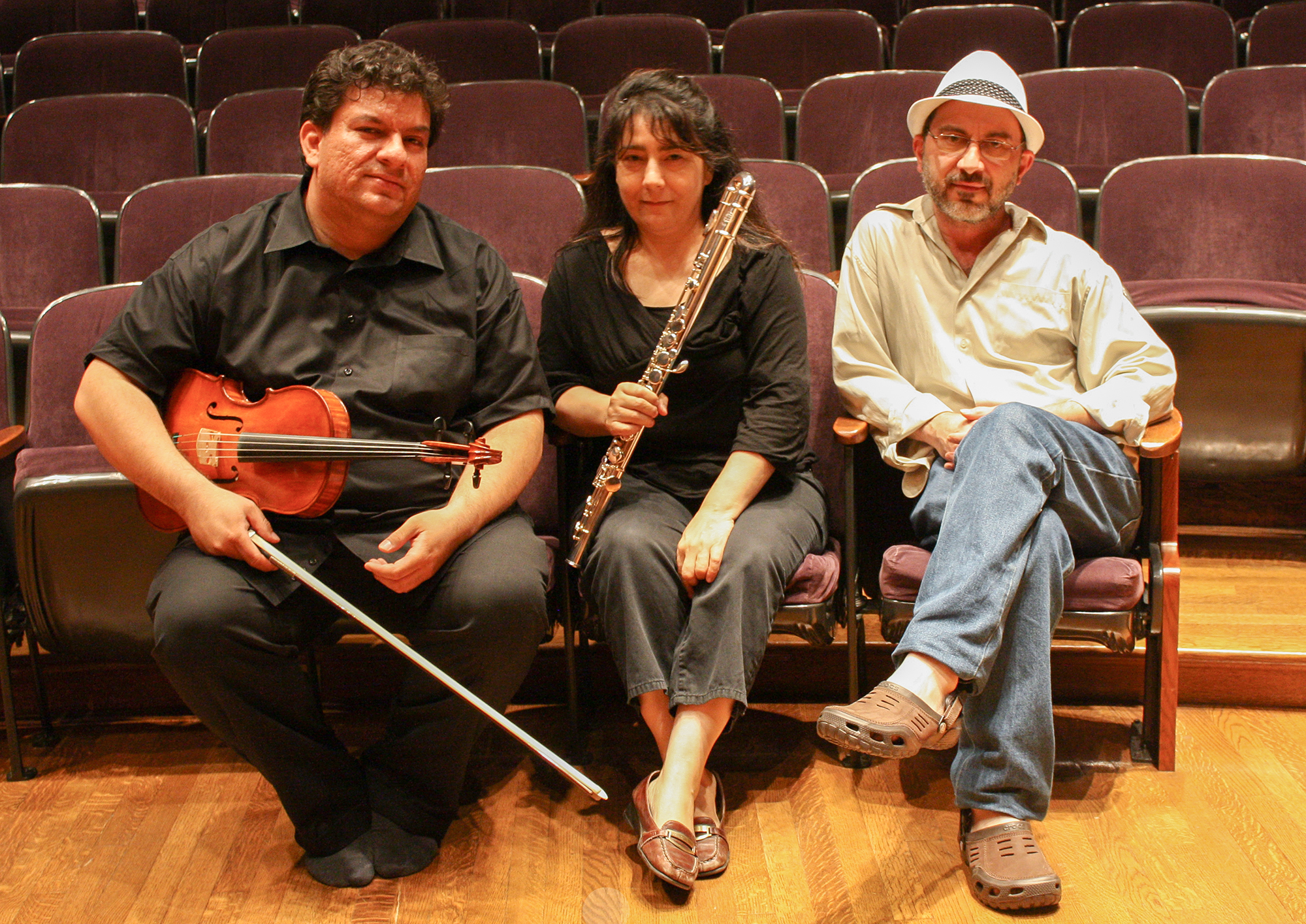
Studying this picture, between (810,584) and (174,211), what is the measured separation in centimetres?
124

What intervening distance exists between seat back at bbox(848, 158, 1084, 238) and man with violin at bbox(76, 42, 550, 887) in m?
0.79

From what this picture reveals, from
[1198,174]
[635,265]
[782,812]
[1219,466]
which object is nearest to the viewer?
[782,812]

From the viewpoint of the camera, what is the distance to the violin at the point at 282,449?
45.8 inches

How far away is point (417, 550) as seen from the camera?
46.6 inches

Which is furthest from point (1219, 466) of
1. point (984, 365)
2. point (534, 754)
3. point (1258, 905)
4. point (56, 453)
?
point (56, 453)

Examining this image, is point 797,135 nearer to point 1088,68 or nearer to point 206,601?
point 1088,68

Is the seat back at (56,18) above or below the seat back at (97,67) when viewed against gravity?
above

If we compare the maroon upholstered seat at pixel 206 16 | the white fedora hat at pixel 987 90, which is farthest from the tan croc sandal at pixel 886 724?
the maroon upholstered seat at pixel 206 16

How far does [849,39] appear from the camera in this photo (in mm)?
2717

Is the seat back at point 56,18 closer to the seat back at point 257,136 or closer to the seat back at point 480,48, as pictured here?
→ the seat back at point 480,48

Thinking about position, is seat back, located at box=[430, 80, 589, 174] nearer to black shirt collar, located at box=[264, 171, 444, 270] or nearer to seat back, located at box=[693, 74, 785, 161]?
seat back, located at box=[693, 74, 785, 161]

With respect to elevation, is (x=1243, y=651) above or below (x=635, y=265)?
below

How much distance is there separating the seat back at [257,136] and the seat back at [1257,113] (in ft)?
6.08

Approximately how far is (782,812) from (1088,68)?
1731mm
